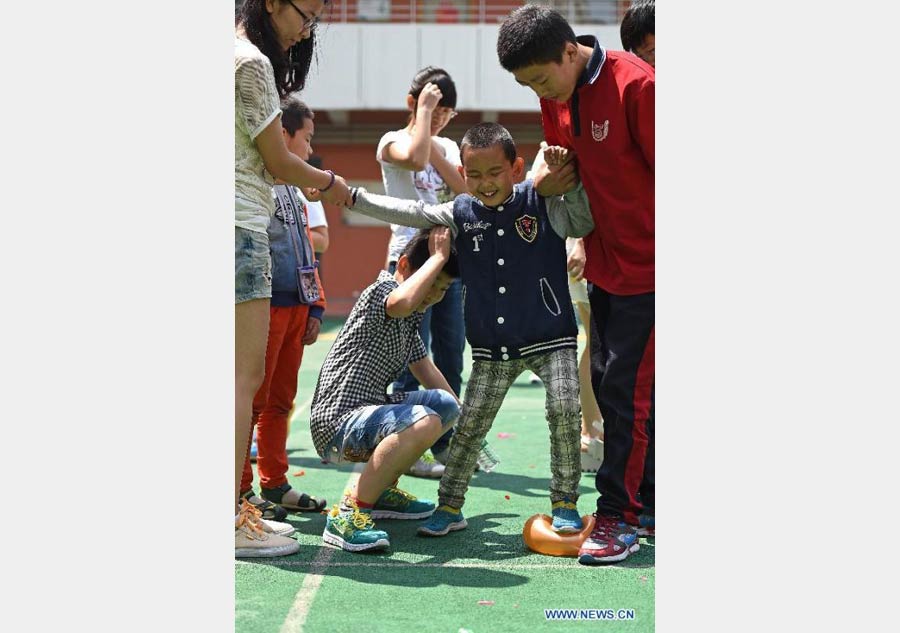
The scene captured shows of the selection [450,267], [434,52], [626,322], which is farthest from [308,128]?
[434,52]

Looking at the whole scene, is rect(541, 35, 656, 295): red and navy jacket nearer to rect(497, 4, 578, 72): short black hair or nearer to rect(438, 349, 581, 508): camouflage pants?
rect(497, 4, 578, 72): short black hair

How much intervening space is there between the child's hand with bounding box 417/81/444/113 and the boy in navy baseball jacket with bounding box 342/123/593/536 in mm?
1188

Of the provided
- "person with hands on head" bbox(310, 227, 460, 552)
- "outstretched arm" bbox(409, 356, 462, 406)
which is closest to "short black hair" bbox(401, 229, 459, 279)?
"person with hands on head" bbox(310, 227, 460, 552)

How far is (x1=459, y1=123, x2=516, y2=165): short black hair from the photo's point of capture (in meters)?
3.86

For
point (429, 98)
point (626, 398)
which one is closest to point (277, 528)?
point (626, 398)

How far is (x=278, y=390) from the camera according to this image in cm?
453

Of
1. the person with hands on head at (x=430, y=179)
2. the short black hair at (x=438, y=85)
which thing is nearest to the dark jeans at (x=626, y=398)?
the person with hands on head at (x=430, y=179)

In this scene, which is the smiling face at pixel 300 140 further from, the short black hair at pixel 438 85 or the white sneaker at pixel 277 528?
the white sneaker at pixel 277 528

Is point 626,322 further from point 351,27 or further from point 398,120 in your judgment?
point 398,120

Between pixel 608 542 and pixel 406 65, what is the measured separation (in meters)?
16.3

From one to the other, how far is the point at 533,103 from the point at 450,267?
15515 mm

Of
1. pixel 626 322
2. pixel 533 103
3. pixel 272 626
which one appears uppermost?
pixel 533 103

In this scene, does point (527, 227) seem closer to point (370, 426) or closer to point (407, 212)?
point (407, 212)

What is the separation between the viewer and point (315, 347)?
42.2ft
